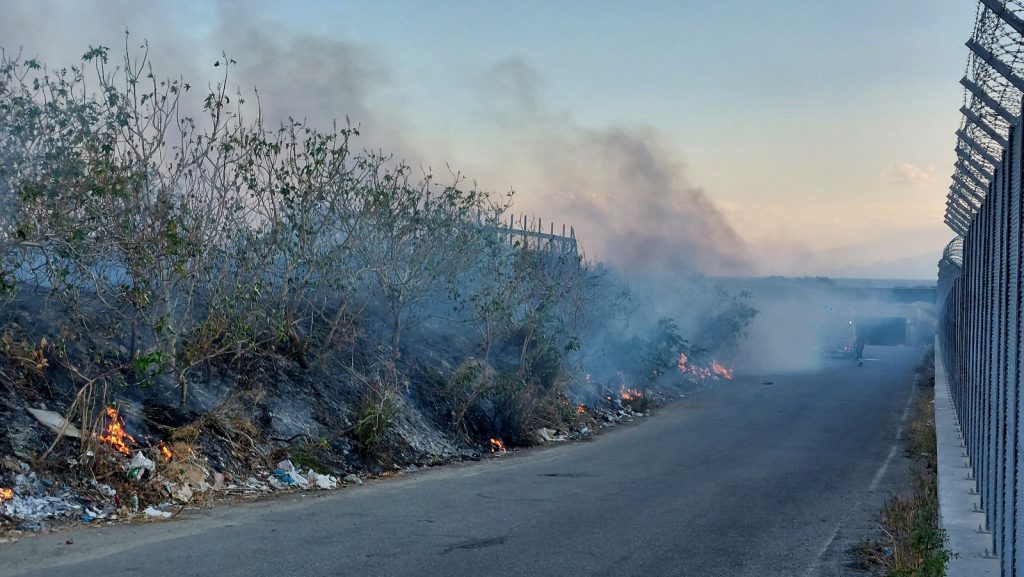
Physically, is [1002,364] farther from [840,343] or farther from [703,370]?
[840,343]

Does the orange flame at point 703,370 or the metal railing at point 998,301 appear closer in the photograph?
the metal railing at point 998,301

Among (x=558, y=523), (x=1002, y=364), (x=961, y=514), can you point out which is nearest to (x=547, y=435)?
(x=558, y=523)

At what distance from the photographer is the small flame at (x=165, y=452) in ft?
35.6

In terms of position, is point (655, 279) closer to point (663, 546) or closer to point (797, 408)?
point (797, 408)

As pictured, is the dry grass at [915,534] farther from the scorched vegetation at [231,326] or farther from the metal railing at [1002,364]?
the scorched vegetation at [231,326]

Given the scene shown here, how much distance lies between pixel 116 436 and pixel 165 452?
0.58 m

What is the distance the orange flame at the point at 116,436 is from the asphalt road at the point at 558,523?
160cm

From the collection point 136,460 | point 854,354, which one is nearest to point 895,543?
point 136,460

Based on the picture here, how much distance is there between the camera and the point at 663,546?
28.3 feet

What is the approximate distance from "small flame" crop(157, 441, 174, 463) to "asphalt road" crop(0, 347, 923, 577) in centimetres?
131

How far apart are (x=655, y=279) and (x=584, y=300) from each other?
1604 centimetres

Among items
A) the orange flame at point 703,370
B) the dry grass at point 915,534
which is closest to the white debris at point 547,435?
the dry grass at point 915,534

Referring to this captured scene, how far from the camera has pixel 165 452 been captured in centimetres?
1097

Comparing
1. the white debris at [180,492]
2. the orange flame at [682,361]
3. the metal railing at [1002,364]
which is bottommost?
the white debris at [180,492]
